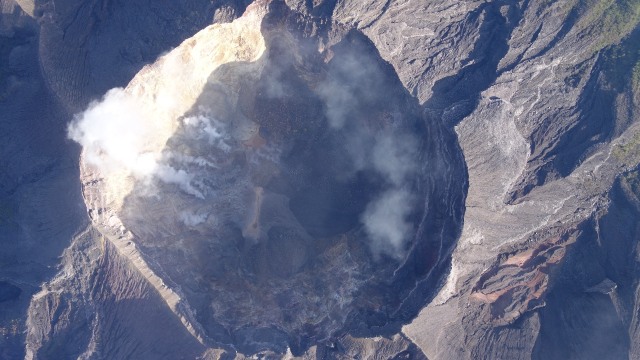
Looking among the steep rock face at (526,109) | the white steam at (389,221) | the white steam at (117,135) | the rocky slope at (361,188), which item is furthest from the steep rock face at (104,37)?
the white steam at (389,221)

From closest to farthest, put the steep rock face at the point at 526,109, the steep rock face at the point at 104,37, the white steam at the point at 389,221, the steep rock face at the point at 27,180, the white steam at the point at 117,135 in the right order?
the steep rock face at the point at 27,180, the white steam at the point at 117,135, the steep rock face at the point at 104,37, the steep rock face at the point at 526,109, the white steam at the point at 389,221

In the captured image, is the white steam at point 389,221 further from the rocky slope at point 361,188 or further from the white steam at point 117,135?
the white steam at point 117,135

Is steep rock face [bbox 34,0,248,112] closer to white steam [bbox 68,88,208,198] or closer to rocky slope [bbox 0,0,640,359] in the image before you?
rocky slope [bbox 0,0,640,359]

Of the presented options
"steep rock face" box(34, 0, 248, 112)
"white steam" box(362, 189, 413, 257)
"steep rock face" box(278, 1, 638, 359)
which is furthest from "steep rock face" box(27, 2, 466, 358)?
"steep rock face" box(278, 1, 638, 359)

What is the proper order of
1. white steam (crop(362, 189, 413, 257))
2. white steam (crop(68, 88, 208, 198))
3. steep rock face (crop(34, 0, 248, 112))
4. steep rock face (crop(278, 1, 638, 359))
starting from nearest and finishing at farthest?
white steam (crop(68, 88, 208, 198)) < steep rock face (crop(34, 0, 248, 112)) < steep rock face (crop(278, 1, 638, 359)) < white steam (crop(362, 189, 413, 257))

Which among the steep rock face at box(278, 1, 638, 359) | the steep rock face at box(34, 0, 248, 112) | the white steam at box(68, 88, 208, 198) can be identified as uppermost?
the steep rock face at box(34, 0, 248, 112)

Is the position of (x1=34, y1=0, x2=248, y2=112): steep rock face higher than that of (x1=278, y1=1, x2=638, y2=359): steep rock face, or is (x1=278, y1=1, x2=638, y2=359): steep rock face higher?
(x1=34, y1=0, x2=248, y2=112): steep rock face

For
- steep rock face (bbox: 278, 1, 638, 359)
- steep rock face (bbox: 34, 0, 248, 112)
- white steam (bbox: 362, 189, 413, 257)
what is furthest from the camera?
white steam (bbox: 362, 189, 413, 257)

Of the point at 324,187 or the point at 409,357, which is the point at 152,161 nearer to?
the point at 324,187
